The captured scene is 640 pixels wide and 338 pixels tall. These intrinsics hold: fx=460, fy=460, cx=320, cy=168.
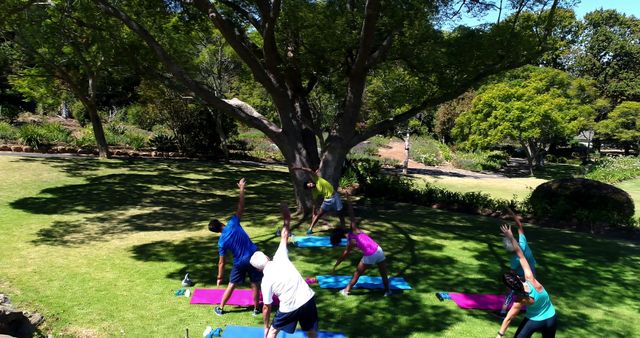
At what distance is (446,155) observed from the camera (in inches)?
1487

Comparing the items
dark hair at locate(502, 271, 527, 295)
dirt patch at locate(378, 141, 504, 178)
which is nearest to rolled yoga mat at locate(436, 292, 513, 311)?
dark hair at locate(502, 271, 527, 295)

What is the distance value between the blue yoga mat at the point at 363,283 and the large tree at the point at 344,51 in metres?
5.05

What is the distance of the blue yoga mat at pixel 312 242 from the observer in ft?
35.4

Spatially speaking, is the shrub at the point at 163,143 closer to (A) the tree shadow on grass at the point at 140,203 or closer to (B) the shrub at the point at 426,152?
(A) the tree shadow on grass at the point at 140,203

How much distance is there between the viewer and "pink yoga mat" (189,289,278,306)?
739cm

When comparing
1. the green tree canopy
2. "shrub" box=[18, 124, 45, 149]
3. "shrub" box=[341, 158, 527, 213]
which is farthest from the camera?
the green tree canopy

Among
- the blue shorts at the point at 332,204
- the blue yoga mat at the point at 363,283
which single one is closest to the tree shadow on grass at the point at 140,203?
the blue shorts at the point at 332,204

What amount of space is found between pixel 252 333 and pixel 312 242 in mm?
4828

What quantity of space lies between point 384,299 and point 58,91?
2357 cm

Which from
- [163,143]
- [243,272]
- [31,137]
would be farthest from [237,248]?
[163,143]

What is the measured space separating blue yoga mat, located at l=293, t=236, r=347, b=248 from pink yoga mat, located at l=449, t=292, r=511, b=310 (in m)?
3.22

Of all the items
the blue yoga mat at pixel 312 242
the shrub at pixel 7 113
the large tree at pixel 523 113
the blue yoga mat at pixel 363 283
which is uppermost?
the large tree at pixel 523 113

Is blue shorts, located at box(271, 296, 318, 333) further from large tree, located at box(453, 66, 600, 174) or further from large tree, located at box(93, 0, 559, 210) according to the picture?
large tree, located at box(453, 66, 600, 174)

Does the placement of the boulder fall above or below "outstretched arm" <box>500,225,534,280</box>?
below
